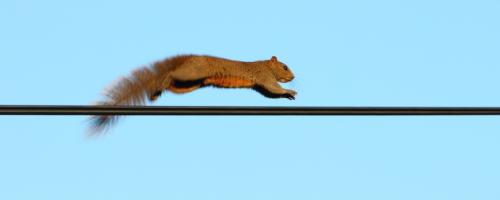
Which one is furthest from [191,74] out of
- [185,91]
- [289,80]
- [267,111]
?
[267,111]

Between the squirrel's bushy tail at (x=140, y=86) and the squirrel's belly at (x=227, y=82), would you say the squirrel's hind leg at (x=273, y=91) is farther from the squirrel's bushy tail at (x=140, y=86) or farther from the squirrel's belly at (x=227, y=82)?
the squirrel's bushy tail at (x=140, y=86)

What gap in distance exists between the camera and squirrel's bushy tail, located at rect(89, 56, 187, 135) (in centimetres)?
A: 901

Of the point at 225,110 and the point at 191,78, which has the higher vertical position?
the point at 191,78

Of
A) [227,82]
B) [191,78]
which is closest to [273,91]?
[227,82]

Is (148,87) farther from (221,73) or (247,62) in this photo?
(247,62)

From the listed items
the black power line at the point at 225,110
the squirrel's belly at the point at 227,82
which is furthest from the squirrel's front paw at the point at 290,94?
the black power line at the point at 225,110

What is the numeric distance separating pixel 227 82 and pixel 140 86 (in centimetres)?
124

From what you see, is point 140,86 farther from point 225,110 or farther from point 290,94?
point 225,110

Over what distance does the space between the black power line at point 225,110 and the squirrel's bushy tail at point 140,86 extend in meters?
2.25

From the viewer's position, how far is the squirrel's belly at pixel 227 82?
1038 cm

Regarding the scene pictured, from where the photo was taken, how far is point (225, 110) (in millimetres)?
6078

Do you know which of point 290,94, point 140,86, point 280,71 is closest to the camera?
point 140,86

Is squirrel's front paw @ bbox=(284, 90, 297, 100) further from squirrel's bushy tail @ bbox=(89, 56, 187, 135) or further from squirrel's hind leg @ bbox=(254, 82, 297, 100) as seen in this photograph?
squirrel's bushy tail @ bbox=(89, 56, 187, 135)

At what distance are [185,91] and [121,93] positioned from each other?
106 cm
